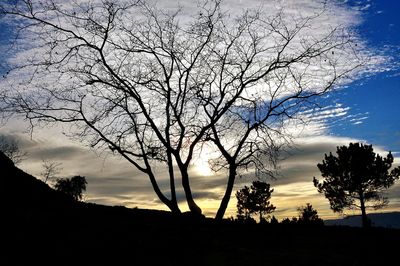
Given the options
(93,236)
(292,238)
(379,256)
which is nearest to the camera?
(93,236)

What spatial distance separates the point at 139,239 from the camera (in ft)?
28.1

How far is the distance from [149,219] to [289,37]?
9.74 m

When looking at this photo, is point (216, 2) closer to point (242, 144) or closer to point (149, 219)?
point (242, 144)

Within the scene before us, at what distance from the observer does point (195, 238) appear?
30.7 feet

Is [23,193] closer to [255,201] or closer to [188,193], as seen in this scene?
[188,193]

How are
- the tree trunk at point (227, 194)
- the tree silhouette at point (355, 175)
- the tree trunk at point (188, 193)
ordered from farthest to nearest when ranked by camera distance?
the tree silhouette at point (355, 175) → the tree trunk at point (227, 194) → the tree trunk at point (188, 193)

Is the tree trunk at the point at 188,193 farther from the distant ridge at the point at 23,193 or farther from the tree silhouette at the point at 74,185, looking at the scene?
the tree silhouette at the point at 74,185

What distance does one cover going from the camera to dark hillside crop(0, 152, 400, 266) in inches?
281

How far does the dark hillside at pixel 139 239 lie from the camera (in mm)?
7125

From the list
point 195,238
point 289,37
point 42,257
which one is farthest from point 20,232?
point 289,37

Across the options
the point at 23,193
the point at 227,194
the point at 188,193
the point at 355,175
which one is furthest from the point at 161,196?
the point at 355,175

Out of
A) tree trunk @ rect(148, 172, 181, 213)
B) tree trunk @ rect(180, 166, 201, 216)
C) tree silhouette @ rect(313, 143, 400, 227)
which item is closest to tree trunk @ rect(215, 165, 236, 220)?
tree trunk @ rect(180, 166, 201, 216)

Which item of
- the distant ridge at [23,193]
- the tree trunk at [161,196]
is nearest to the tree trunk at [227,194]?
the tree trunk at [161,196]

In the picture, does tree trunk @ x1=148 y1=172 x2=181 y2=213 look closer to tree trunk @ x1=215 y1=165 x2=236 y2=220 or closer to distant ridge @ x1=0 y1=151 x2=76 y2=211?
tree trunk @ x1=215 y1=165 x2=236 y2=220
